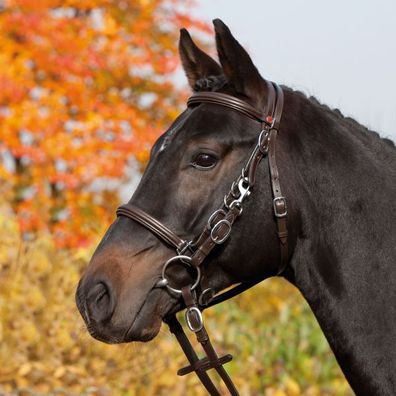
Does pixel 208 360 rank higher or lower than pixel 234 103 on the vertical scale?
lower

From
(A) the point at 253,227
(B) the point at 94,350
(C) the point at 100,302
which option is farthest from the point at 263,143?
(B) the point at 94,350

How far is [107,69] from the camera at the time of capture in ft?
32.9

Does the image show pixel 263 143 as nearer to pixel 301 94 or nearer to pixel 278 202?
pixel 278 202

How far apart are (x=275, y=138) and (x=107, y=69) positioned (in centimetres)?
740

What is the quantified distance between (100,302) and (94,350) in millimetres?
3112

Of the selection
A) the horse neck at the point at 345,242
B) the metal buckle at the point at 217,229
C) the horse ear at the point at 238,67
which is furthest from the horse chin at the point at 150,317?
the horse ear at the point at 238,67

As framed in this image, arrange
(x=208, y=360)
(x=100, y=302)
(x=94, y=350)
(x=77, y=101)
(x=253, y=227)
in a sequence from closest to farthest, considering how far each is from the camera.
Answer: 1. (x=100, y=302)
2. (x=253, y=227)
3. (x=208, y=360)
4. (x=94, y=350)
5. (x=77, y=101)

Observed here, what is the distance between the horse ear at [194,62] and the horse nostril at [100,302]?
92 centimetres

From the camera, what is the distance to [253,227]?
2875mm

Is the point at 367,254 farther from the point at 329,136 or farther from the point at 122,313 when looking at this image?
the point at 122,313

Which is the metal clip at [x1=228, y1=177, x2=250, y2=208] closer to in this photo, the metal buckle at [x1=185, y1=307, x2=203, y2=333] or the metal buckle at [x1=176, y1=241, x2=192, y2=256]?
the metal buckle at [x1=176, y1=241, x2=192, y2=256]

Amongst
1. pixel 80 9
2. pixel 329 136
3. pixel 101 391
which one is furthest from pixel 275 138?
pixel 80 9

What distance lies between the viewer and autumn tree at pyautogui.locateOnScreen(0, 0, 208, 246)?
9406 millimetres

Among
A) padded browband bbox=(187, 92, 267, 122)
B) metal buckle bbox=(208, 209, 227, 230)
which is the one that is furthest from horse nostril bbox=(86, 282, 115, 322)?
padded browband bbox=(187, 92, 267, 122)
